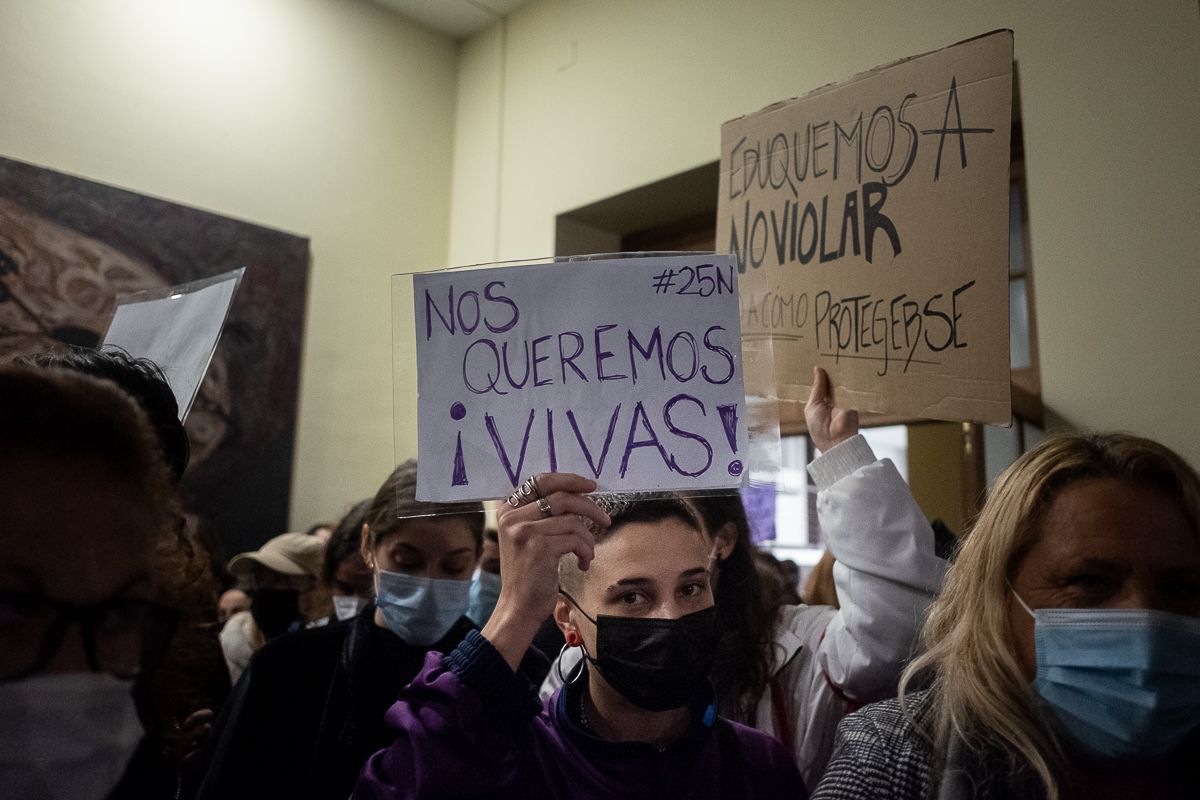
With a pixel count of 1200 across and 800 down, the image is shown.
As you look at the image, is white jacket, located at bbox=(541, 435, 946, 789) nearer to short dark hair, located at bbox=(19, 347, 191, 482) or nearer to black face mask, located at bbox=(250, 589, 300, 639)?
short dark hair, located at bbox=(19, 347, 191, 482)

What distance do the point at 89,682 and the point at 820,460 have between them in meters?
1.20

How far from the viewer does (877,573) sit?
1.45 meters

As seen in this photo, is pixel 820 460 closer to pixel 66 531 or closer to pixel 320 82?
pixel 66 531

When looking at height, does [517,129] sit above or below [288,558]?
above

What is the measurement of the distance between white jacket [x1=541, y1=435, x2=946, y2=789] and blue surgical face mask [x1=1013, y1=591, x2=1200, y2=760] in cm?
30

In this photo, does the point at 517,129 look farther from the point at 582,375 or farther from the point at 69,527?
the point at 69,527

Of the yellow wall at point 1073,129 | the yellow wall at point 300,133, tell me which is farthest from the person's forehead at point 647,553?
the yellow wall at point 300,133

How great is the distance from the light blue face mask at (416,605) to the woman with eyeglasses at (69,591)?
3.43 feet

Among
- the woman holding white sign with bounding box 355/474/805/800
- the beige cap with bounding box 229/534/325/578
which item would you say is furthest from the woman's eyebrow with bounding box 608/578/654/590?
the beige cap with bounding box 229/534/325/578

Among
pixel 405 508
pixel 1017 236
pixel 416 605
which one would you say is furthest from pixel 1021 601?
pixel 1017 236

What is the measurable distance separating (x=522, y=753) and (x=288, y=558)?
2356 millimetres

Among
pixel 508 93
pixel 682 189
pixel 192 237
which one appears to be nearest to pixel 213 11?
pixel 192 237

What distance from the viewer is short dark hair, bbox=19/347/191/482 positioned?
1.21 m

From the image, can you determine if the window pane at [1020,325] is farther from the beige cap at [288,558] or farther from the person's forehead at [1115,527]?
the beige cap at [288,558]
